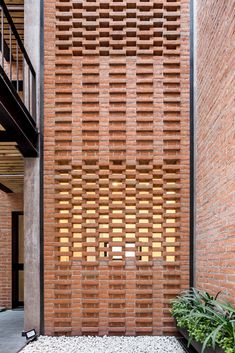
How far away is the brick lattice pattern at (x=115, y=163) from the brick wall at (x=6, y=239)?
2787 millimetres

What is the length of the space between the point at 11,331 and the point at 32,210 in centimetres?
181

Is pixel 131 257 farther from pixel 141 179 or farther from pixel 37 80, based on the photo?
pixel 37 80

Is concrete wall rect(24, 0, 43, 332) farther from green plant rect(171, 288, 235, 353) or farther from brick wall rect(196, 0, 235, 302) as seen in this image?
brick wall rect(196, 0, 235, 302)

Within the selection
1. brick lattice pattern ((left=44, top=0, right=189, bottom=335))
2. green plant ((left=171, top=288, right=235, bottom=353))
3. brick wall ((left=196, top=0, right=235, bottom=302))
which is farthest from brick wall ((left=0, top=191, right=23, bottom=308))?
green plant ((left=171, top=288, right=235, bottom=353))

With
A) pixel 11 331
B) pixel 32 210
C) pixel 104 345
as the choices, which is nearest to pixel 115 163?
pixel 32 210

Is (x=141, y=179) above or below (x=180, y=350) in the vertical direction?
above

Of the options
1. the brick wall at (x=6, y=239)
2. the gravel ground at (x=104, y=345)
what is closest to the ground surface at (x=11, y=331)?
the gravel ground at (x=104, y=345)

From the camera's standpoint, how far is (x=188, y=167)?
5258mm

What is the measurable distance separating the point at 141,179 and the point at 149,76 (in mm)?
1499

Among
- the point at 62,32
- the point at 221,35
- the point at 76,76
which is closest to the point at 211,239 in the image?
the point at 221,35

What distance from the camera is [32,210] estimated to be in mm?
5164

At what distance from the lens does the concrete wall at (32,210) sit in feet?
16.6

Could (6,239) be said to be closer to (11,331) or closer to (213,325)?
(11,331)

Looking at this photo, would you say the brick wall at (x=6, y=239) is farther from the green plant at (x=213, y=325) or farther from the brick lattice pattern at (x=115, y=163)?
the green plant at (x=213, y=325)
